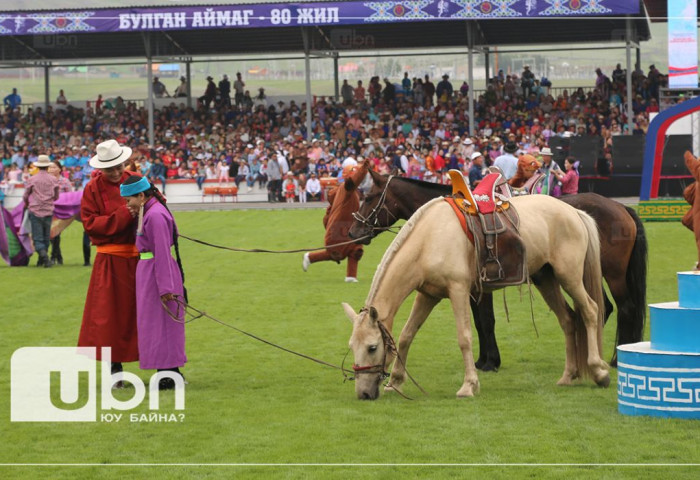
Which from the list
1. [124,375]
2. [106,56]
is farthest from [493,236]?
[106,56]

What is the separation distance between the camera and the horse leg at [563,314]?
9258mm

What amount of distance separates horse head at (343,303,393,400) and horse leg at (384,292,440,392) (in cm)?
33

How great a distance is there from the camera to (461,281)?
8664 mm

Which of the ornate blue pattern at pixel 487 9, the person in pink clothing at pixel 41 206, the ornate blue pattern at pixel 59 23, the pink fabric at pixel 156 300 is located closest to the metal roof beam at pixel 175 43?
the ornate blue pattern at pixel 59 23

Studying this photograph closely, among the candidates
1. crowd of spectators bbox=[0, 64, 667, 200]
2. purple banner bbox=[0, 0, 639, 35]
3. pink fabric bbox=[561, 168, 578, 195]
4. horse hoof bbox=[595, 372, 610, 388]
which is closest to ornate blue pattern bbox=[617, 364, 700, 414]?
horse hoof bbox=[595, 372, 610, 388]

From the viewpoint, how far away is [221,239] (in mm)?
23000

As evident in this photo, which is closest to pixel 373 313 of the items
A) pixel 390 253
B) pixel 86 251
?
pixel 390 253

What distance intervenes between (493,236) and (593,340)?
1.26 meters

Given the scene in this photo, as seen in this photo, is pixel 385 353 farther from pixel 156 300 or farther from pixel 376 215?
pixel 376 215

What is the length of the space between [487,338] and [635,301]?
4.59ft

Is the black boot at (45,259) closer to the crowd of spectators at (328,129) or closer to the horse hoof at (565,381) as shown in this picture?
the horse hoof at (565,381)

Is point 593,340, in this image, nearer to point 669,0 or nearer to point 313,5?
point 669,0

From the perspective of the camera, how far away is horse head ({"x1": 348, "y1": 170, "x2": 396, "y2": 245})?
11305 mm

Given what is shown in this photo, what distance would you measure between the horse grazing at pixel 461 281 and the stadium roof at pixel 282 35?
96.5ft
